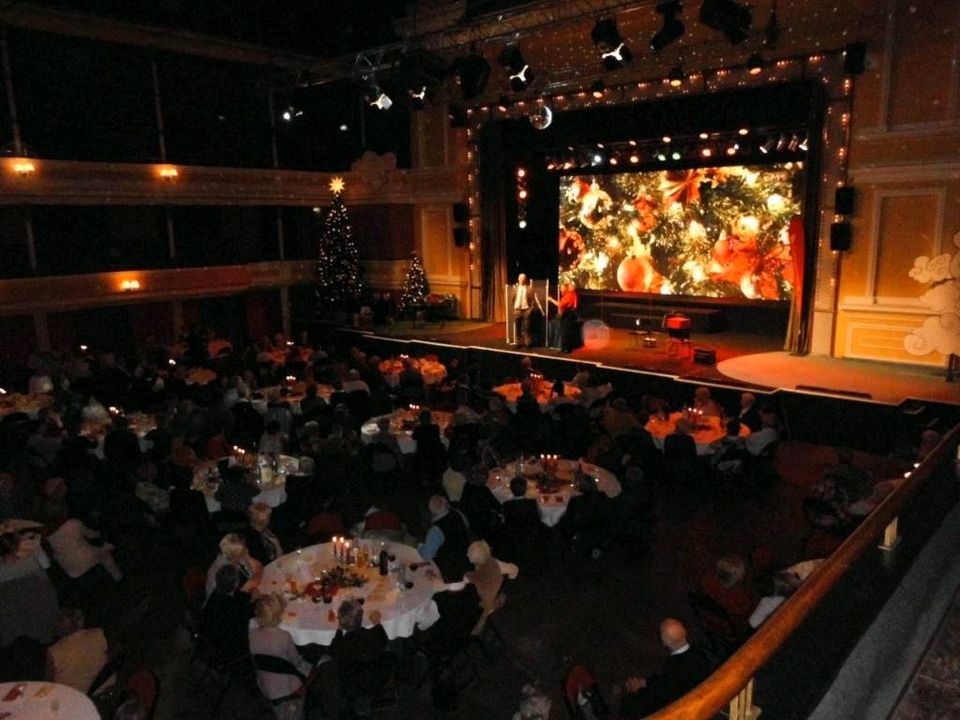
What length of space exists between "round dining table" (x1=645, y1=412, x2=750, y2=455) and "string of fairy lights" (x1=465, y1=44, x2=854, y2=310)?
226 inches

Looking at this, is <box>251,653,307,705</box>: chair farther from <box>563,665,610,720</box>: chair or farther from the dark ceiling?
the dark ceiling

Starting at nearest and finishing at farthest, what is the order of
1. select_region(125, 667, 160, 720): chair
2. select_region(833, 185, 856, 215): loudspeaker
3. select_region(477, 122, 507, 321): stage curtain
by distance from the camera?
1. select_region(125, 667, 160, 720): chair
2. select_region(833, 185, 856, 215): loudspeaker
3. select_region(477, 122, 507, 321): stage curtain

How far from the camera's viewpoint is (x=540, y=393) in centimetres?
1212

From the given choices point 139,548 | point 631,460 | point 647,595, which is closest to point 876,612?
point 647,595

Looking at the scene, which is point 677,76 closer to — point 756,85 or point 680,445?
point 756,85

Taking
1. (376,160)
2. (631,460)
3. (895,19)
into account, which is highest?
(895,19)

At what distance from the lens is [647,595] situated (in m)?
7.32

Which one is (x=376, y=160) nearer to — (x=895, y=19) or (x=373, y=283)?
(x=373, y=283)

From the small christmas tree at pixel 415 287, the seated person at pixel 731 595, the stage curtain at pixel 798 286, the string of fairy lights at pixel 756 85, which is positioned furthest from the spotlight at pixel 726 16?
the small christmas tree at pixel 415 287

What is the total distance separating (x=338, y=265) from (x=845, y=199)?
43.2 feet

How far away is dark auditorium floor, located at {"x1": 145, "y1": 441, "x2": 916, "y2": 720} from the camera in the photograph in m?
5.86

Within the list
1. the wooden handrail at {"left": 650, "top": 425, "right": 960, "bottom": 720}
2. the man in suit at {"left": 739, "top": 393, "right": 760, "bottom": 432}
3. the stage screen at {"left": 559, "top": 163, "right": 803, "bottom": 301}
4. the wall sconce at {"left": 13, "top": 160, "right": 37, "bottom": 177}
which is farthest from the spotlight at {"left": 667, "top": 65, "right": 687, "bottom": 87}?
the wall sconce at {"left": 13, "top": 160, "right": 37, "bottom": 177}

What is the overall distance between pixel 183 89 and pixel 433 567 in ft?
57.0

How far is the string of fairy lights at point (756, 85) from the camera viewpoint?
535 inches
